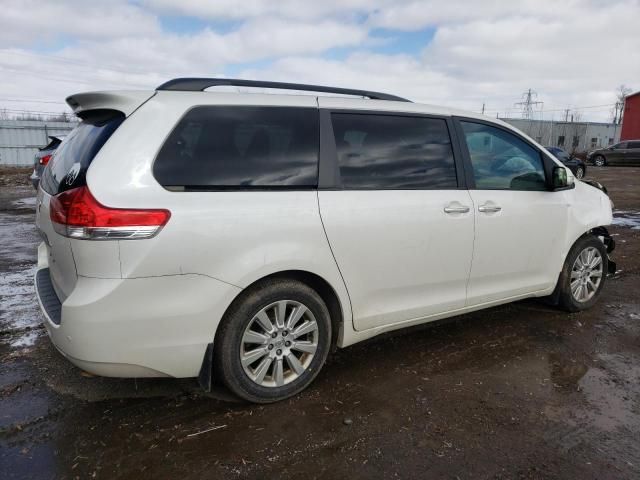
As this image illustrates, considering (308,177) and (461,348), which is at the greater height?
(308,177)

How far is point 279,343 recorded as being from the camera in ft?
9.71

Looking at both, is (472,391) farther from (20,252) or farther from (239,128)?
(20,252)

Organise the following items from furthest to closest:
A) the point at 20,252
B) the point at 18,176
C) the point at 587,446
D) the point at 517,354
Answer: the point at 18,176 → the point at 20,252 → the point at 517,354 → the point at 587,446

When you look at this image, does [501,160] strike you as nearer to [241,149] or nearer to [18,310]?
[241,149]

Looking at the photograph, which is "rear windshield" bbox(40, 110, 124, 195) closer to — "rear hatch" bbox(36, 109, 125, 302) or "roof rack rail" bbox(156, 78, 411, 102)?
"rear hatch" bbox(36, 109, 125, 302)

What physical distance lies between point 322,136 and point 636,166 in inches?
1240

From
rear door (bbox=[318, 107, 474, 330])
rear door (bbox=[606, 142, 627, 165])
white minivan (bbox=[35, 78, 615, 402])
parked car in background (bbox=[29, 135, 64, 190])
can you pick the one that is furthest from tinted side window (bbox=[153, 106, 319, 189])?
rear door (bbox=[606, 142, 627, 165])

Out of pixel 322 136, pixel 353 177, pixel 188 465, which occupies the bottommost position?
pixel 188 465

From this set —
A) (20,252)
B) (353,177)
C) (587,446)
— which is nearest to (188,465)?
(353,177)

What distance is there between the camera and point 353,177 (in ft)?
10.4

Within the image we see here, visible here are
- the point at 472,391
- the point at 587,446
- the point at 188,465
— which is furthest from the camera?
the point at 472,391

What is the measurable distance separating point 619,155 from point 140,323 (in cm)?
3224

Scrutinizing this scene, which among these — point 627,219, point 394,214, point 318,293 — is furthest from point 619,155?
point 318,293

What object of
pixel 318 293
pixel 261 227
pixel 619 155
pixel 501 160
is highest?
pixel 501 160
